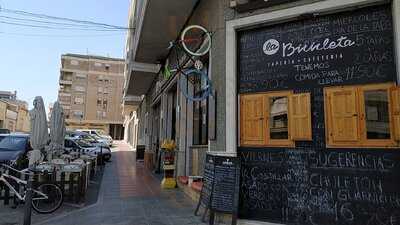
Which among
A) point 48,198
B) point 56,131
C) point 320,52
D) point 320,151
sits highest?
point 320,52

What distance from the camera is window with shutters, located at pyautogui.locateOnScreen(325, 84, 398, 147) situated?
194 inches

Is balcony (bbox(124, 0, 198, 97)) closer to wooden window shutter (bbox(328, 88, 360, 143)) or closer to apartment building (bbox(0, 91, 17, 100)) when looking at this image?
wooden window shutter (bbox(328, 88, 360, 143))

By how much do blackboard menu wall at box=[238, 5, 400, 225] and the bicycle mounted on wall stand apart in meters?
1.25

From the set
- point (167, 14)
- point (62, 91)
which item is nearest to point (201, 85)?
point (167, 14)

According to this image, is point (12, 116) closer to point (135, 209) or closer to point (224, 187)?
point (135, 209)

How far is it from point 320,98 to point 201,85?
4.22 metres

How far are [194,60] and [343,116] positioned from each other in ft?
12.8

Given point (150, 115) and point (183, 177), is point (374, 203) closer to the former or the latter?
point (183, 177)

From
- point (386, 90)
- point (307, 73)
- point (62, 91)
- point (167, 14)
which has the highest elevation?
point (62, 91)

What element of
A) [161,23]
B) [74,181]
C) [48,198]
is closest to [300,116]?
[74,181]

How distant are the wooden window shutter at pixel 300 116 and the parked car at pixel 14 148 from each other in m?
8.86

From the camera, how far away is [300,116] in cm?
554

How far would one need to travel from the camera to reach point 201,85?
30.0ft

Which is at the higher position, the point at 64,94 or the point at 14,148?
the point at 64,94
